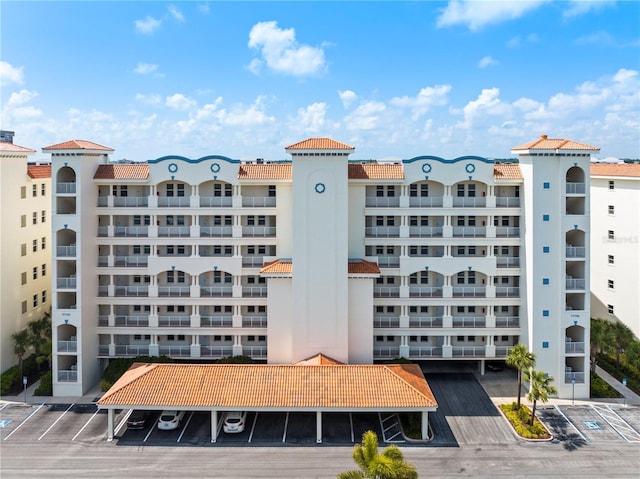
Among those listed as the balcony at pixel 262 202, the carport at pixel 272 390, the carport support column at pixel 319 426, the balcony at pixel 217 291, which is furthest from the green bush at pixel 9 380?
the carport support column at pixel 319 426

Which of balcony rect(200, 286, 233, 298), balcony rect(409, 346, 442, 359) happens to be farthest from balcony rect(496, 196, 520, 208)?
balcony rect(200, 286, 233, 298)

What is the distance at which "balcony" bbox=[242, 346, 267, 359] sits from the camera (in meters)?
44.2

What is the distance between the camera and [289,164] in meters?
44.4

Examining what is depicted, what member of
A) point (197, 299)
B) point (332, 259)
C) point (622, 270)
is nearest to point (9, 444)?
point (197, 299)

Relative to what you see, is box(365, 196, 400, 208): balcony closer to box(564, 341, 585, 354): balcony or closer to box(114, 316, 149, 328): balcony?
box(564, 341, 585, 354): balcony

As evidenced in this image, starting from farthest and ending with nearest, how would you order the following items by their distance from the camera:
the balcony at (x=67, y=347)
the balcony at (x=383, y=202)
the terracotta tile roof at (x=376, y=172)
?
the balcony at (x=383, y=202) → the terracotta tile roof at (x=376, y=172) → the balcony at (x=67, y=347)

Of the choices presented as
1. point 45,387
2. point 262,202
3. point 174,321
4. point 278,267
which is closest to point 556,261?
point 278,267

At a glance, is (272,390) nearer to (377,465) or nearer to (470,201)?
(377,465)

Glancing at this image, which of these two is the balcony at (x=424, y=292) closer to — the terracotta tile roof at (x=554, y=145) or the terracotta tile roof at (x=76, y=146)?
the terracotta tile roof at (x=554, y=145)

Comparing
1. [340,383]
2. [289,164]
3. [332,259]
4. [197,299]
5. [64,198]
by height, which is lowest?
[340,383]

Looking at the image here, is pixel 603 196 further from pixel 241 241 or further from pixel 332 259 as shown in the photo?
pixel 241 241

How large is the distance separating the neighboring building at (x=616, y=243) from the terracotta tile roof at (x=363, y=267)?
24.0m

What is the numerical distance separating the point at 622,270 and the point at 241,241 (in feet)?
112

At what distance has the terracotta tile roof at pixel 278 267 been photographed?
136 ft
